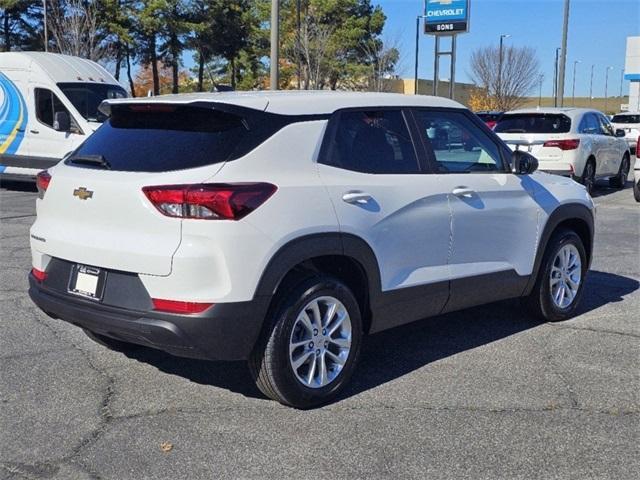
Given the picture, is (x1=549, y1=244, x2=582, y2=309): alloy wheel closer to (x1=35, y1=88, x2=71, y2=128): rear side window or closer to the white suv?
the white suv

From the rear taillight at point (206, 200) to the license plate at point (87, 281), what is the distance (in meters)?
0.56

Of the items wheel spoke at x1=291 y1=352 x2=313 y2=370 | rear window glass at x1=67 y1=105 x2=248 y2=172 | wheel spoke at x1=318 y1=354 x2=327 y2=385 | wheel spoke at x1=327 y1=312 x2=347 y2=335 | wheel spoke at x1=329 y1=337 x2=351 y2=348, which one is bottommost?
wheel spoke at x1=318 y1=354 x2=327 y2=385

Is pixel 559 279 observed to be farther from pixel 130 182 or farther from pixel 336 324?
pixel 130 182

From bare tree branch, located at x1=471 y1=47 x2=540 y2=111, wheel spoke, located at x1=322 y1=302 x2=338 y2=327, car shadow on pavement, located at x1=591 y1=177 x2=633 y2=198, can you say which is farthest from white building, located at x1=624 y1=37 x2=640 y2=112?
wheel spoke, located at x1=322 y1=302 x2=338 y2=327

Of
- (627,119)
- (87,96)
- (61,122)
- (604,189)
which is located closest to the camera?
(61,122)

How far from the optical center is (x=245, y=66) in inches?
1940

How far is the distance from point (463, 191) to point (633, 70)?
56.9 m

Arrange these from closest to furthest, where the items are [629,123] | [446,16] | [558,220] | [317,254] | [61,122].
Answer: [317,254] < [558,220] < [61,122] < [446,16] < [629,123]

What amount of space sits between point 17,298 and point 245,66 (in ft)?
145

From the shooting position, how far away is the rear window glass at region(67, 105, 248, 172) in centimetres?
403

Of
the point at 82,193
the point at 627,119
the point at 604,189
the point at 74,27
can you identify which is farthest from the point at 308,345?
the point at 74,27

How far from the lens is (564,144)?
14.3m

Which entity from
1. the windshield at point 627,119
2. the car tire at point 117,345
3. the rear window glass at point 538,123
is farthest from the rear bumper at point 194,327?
the windshield at point 627,119

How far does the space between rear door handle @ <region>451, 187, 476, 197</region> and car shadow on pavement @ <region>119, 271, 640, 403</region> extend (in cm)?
112
